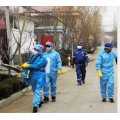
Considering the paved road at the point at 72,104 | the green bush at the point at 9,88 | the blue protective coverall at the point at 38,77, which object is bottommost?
the paved road at the point at 72,104

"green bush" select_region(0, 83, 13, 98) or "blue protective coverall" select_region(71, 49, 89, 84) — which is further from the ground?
"blue protective coverall" select_region(71, 49, 89, 84)

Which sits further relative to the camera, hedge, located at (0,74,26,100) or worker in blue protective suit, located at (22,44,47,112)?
hedge, located at (0,74,26,100)

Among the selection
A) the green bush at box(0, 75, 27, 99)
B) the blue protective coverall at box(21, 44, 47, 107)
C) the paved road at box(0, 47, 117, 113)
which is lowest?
the paved road at box(0, 47, 117, 113)

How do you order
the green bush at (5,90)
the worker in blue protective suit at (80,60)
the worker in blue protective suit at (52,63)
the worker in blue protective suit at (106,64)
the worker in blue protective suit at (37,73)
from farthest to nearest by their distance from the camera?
the worker in blue protective suit at (80,60) < the green bush at (5,90) < the worker in blue protective suit at (52,63) < the worker in blue protective suit at (106,64) < the worker in blue protective suit at (37,73)

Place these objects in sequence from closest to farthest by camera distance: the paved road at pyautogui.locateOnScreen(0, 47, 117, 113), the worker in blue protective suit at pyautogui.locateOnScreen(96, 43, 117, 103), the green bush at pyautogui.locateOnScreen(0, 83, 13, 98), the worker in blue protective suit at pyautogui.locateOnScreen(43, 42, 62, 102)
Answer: the paved road at pyautogui.locateOnScreen(0, 47, 117, 113), the worker in blue protective suit at pyautogui.locateOnScreen(96, 43, 117, 103), the worker in blue protective suit at pyautogui.locateOnScreen(43, 42, 62, 102), the green bush at pyautogui.locateOnScreen(0, 83, 13, 98)

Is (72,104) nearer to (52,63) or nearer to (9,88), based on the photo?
(52,63)

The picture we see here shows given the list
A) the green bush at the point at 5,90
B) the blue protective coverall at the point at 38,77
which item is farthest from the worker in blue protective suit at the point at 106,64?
the green bush at the point at 5,90

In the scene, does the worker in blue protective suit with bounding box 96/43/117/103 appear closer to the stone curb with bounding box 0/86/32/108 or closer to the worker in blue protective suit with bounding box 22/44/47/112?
the worker in blue protective suit with bounding box 22/44/47/112

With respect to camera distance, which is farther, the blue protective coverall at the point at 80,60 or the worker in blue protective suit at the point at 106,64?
the blue protective coverall at the point at 80,60

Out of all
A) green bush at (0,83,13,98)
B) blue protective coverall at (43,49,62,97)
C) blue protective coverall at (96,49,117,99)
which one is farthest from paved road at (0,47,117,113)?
blue protective coverall at (43,49,62,97)

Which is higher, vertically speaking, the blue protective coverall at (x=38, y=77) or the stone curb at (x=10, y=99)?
the blue protective coverall at (x=38, y=77)

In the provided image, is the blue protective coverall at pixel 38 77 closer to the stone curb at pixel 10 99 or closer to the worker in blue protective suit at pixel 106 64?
the stone curb at pixel 10 99

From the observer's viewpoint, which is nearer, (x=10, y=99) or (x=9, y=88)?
(x=10, y=99)

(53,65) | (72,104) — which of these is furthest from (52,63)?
(72,104)
